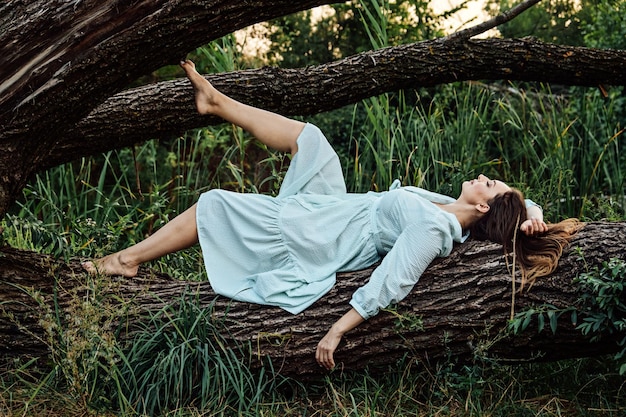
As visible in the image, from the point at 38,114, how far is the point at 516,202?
1875 millimetres

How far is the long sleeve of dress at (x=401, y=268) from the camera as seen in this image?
3.15 meters

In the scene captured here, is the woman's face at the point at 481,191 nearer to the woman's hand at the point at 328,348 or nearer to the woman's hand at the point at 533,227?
the woman's hand at the point at 533,227

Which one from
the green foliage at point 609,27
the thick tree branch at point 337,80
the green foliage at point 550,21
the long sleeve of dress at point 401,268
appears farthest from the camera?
the green foliage at point 550,21

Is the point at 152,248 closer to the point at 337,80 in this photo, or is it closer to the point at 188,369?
the point at 188,369

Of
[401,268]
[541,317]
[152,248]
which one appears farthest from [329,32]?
[541,317]

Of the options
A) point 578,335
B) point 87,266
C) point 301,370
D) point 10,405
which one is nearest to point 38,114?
point 87,266

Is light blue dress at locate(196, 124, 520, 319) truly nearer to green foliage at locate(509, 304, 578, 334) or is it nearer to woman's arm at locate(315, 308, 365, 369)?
woman's arm at locate(315, 308, 365, 369)

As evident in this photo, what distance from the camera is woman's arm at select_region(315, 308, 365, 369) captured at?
319cm

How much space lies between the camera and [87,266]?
346cm

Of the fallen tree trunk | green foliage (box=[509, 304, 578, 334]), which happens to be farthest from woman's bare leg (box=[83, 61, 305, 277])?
green foliage (box=[509, 304, 578, 334])

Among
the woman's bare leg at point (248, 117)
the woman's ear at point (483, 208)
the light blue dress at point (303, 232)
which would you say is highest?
the woman's bare leg at point (248, 117)

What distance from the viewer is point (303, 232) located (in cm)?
347

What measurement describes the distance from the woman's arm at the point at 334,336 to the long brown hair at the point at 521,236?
636 mm

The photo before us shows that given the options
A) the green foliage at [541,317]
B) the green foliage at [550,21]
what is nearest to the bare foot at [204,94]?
the green foliage at [541,317]
